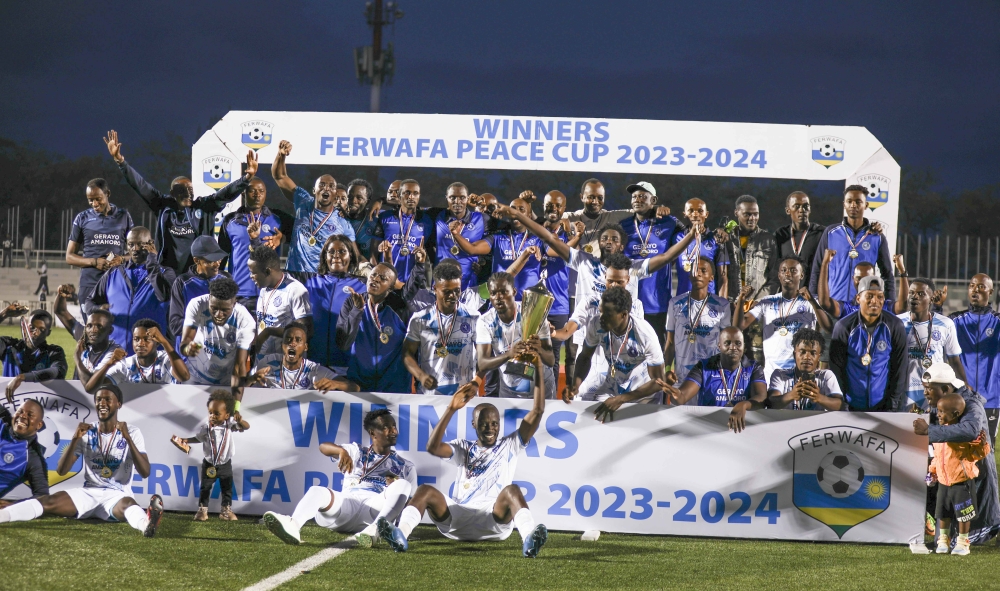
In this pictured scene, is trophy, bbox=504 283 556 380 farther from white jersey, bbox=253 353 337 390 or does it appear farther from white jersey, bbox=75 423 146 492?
white jersey, bbox=75 423 146 492

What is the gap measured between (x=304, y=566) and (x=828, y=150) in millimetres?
8338

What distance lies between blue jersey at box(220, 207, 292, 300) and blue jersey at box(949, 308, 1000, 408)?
704 centimetres

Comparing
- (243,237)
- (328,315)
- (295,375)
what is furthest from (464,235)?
(295,375)

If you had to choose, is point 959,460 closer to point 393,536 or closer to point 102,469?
point 393,536

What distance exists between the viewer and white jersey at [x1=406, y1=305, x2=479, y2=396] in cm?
764

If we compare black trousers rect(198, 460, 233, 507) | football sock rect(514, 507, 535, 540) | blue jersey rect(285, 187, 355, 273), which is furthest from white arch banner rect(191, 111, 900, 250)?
football sock rect(514, 507, 535, 540)

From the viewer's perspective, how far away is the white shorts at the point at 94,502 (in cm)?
655

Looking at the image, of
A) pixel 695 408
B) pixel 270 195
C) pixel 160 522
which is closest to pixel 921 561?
pixel 695 408

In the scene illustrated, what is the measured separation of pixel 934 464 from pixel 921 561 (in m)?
0.77

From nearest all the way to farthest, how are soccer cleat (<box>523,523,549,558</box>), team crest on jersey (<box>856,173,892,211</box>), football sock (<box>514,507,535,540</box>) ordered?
soccer cleat (<box>523,523,549,558</box>), football sock (<box>514,507,535,540</box>), team crest on jersey (<box>856,173,892,211</box>)

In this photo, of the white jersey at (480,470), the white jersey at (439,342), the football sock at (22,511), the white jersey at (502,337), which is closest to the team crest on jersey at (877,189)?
the white jersey at (502,337)

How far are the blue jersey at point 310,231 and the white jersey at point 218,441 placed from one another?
264cm

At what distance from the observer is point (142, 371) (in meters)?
7.52

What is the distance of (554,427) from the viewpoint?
681cm
